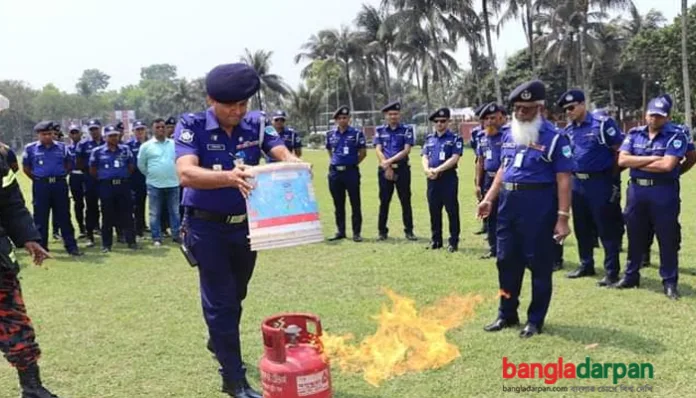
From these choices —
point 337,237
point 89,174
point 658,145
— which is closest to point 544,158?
point 658,145

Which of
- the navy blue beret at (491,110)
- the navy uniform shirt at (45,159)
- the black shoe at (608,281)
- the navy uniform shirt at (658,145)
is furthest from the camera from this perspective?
the navy uniform shirt at (45,159)

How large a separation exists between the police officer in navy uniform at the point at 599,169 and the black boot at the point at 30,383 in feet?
16.7

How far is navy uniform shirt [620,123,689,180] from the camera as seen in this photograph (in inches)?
227

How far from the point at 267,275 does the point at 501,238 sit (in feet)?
10.9

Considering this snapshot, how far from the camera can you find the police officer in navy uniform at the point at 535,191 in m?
4.92

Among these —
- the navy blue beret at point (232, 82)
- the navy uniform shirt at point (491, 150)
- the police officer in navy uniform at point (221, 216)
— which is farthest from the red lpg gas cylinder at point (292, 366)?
the navy uniform shirt at point (491, 150)

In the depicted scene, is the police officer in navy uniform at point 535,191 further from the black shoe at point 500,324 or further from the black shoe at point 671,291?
the black shoe at point 671,291

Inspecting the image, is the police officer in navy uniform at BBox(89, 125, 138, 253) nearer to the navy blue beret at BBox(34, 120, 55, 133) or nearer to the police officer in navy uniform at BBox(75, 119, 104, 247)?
the police officer in navy uniform at BBox(75, 119, 104, 247)

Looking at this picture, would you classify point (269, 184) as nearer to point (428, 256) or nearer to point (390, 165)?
point (428, 256)

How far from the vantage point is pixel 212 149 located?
388cm

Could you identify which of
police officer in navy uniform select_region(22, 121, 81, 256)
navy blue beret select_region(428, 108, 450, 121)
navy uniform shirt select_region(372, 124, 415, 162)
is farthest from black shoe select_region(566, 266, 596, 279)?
police officer in navy uniform select_region(22, 121, 81, 256)

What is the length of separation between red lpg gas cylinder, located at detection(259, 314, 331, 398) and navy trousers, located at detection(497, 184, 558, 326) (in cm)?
235

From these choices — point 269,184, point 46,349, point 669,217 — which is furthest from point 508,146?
point 46,349

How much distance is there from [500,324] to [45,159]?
7232 millimetres
